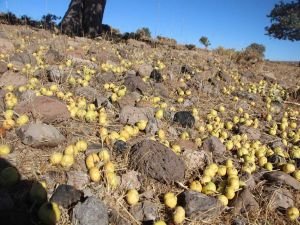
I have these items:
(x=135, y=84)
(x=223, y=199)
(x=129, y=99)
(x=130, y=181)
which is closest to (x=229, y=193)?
(x=223, y=199)

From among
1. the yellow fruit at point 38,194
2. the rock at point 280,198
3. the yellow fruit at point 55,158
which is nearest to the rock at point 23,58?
the yellow fruit at point 55,158

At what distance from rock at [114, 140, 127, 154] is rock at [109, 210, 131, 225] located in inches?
39.6

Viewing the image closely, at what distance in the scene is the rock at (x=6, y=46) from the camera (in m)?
7.59

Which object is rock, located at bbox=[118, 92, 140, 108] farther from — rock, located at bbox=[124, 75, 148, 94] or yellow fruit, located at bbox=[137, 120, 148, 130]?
yellow fruit, located at bbox=[137, 120, 148, 130]

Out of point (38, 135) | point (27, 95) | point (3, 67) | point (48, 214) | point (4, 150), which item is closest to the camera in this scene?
point (48, 214)

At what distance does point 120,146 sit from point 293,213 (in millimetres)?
1979

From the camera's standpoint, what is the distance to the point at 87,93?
6047mm

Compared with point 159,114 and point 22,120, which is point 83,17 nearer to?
point 159,114

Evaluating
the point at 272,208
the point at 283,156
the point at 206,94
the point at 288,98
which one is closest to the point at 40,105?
the point at 272,208

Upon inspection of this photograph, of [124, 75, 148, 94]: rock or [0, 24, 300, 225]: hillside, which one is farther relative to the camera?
[124, 75, 148, 94]: rock

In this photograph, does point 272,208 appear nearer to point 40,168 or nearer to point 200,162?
point 200,162

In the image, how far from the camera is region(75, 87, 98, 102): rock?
19.6 feet

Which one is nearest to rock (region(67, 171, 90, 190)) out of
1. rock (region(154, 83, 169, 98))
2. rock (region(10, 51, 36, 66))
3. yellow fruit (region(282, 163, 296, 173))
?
yellow fruit (region(282, 163, 296, 173))

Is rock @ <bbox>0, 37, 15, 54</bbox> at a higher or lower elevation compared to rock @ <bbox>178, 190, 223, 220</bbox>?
higher
